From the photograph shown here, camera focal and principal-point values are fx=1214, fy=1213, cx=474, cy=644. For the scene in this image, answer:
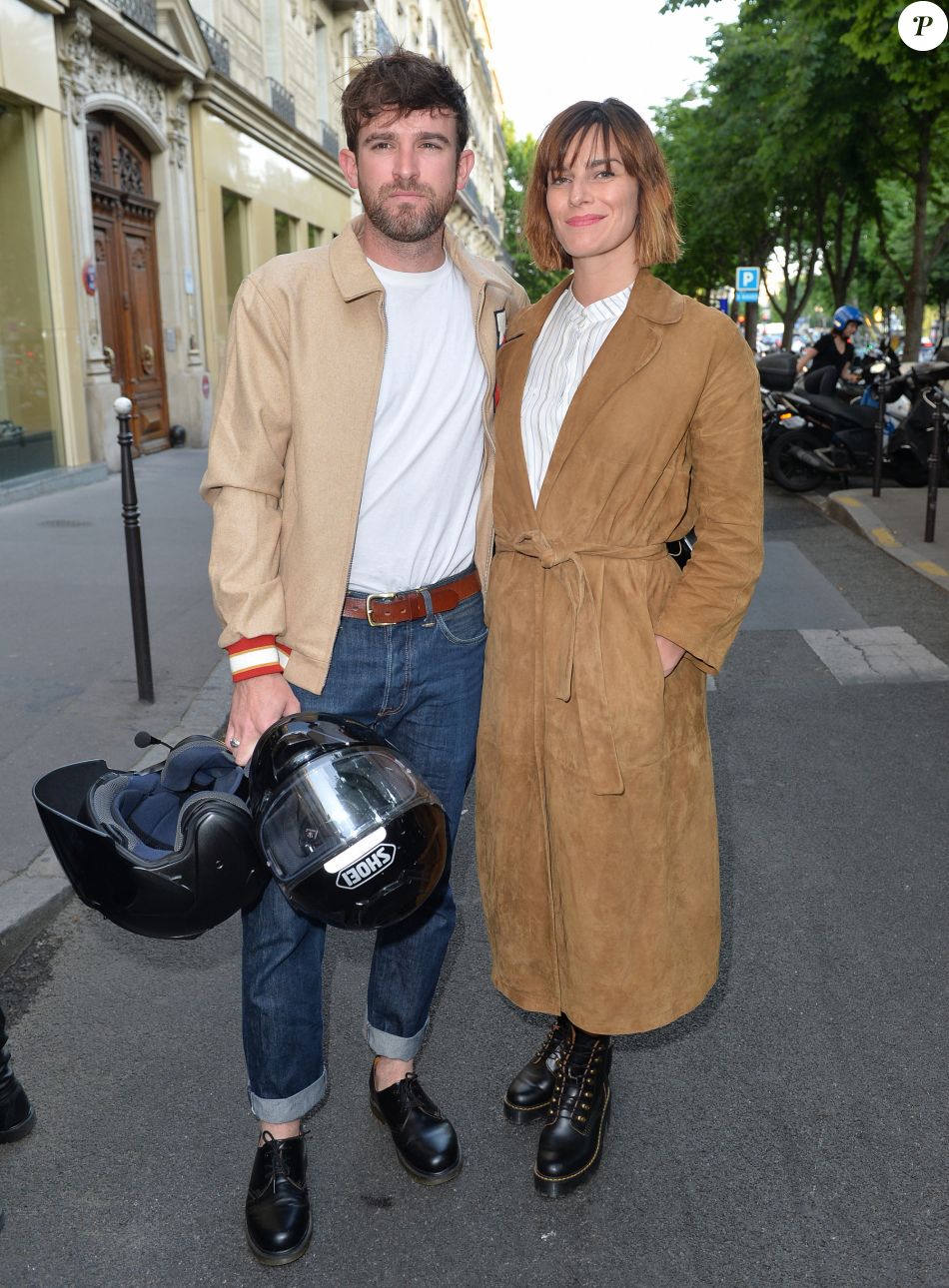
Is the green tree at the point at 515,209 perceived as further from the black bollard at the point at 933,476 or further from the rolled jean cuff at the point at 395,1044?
the rolled jean cuff at the point at 395,1044

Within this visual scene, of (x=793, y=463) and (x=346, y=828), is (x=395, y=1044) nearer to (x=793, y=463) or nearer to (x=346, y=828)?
(x=346, y=828)

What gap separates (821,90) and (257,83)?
30.1 ft

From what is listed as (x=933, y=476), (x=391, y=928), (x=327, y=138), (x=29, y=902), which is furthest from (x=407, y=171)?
(x=327, y=138)

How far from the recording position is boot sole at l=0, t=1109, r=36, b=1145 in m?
2.65

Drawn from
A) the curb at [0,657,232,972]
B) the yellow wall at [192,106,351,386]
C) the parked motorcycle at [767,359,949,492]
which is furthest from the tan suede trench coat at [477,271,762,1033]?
the yellow wall at [192,106,351,386]

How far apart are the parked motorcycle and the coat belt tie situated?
11.3m

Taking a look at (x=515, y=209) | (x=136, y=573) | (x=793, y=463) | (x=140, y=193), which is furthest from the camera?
(x=515, y=209)

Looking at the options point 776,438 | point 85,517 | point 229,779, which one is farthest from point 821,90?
point 229,779

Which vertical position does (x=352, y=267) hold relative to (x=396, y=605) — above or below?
above

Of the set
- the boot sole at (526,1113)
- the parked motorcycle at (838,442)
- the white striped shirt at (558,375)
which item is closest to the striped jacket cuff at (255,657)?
the white striped shirt at (558,375)

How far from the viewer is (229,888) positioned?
2.06 meters

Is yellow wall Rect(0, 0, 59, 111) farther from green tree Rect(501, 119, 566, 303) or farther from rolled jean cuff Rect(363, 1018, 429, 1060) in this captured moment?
green tree Rect(501, 119, 566, 303)

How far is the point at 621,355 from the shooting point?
7.58 ft

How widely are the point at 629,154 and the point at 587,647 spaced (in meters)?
0.94
